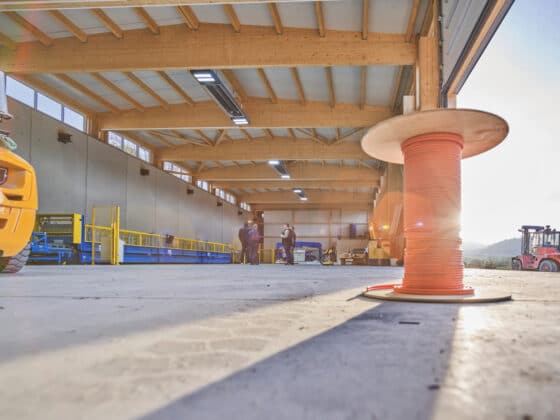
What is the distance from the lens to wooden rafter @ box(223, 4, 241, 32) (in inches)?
342

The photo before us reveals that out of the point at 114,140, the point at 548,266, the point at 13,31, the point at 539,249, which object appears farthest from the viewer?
the point at 114,140

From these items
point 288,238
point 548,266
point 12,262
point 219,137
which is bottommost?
point 548,266

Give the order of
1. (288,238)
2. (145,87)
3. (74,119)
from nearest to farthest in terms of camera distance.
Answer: (145,87) < (74,119) < (288,238)

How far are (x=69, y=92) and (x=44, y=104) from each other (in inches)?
31.9

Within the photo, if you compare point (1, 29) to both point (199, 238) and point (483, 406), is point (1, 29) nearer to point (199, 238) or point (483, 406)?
point (483, 406)

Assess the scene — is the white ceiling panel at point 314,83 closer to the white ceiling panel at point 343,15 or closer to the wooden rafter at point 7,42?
the white ceiling panel at point 343,15

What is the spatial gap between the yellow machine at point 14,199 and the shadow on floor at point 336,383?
389cm

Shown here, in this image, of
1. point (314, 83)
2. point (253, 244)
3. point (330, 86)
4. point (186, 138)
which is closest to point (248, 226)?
point (253, 244)

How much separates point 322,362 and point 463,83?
7505mm

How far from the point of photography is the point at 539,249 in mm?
13805

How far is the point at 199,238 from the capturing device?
981 inches

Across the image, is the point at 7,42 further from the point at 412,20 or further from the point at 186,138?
the point at 412,20

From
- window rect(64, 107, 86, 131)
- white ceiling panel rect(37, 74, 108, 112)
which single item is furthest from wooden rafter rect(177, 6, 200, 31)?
window rect(64, 107, 86, 131)

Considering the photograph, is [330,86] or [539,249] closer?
[330,86]
